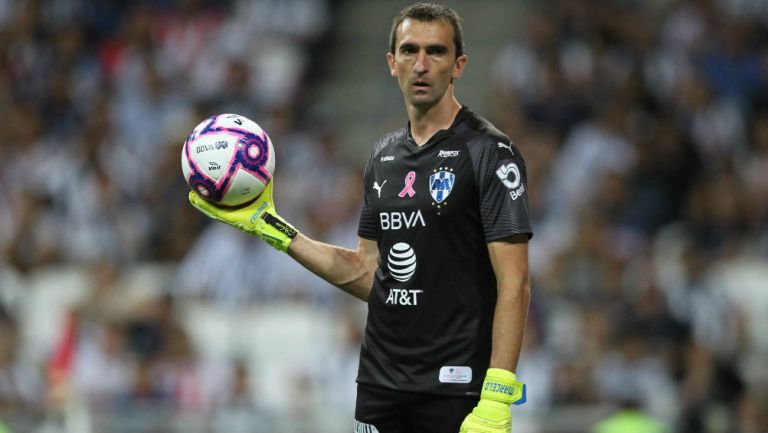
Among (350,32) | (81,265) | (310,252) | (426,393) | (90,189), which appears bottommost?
(426,393)

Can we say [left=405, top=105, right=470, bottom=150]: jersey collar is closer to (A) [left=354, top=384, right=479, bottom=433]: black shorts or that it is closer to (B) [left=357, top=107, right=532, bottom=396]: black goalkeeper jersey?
(B) [left=357, top=107, right=532, bottom=396]: black goalkeeper jersey

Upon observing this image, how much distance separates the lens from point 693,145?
1144 cm

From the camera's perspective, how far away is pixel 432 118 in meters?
5.07

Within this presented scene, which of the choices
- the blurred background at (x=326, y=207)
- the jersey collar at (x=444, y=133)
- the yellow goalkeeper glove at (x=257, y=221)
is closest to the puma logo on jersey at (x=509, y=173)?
the jersey collar at (x=444, y=133)

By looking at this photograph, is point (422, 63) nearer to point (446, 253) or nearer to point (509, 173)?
point (509, 173)

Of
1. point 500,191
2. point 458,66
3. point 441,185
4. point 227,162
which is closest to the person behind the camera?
point 500,191

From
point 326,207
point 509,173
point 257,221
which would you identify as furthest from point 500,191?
point 326,207

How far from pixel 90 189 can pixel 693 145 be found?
592cm

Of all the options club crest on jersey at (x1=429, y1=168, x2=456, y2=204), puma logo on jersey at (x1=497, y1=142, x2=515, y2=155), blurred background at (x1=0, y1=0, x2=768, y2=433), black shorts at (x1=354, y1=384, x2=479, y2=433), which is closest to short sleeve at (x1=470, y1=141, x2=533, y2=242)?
puma logo on jersey at (x1=497, y1=142, x2=515, y2=155)

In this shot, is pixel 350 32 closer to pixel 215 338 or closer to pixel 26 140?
pixel 26 140

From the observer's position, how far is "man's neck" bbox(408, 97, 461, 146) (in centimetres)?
506

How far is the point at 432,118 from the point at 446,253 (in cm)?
55

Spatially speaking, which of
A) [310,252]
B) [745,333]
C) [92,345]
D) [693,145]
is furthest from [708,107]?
[310,252]

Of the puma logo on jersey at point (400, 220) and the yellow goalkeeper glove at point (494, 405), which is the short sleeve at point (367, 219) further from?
the yellow goalkeeper glove at point (494, 405)
